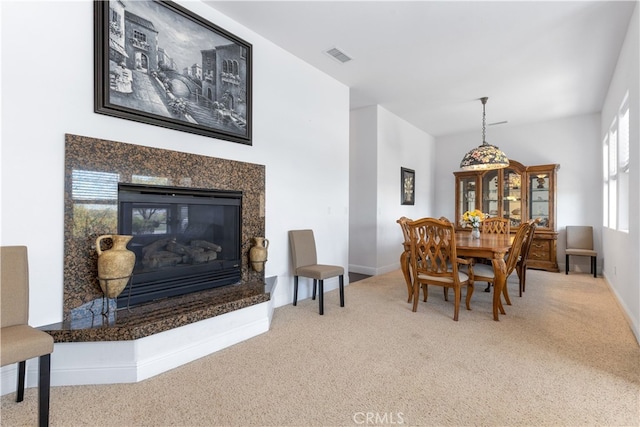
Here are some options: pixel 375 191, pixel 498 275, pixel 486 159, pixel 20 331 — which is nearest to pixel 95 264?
pixel 20 331

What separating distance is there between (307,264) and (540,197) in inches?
191

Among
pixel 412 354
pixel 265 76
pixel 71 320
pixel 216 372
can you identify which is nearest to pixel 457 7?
pixel 265 76

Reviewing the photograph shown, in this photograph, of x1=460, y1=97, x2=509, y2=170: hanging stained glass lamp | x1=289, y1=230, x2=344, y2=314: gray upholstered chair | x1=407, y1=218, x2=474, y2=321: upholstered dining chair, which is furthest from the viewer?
x1=460, y1=97, x2=509, y2=170: hanging stained glass lamp

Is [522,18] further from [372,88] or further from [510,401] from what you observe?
[510,401]

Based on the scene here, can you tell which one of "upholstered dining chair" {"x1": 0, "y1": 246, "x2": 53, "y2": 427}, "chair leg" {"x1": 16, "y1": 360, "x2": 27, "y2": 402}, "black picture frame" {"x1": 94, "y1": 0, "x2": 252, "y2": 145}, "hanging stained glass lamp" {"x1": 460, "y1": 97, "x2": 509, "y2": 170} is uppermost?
"black picture frame" {"x1": 94, "y1": 0, "x2": 252, "y2": 145}

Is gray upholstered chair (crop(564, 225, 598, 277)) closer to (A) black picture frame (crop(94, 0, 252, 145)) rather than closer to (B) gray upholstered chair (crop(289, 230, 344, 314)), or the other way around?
(B) gray upholstered chair (crop(289, 230, 344, 314))

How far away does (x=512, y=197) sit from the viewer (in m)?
6.05

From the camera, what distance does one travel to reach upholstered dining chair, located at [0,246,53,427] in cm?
143

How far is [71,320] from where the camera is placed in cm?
199

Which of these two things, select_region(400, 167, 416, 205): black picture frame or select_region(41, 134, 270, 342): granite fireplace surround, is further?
select_region(400, 167, 416, 205): black picture frame

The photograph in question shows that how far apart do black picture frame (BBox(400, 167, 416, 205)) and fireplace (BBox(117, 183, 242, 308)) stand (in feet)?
12.3

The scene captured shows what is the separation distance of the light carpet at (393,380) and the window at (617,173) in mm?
1332

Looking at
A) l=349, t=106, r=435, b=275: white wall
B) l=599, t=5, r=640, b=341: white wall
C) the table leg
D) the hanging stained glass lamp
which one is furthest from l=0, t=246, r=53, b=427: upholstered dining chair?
the hanging stained glass lamp

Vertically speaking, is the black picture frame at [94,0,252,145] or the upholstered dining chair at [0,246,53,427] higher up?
the black picture frame at [94,0,252,145]
